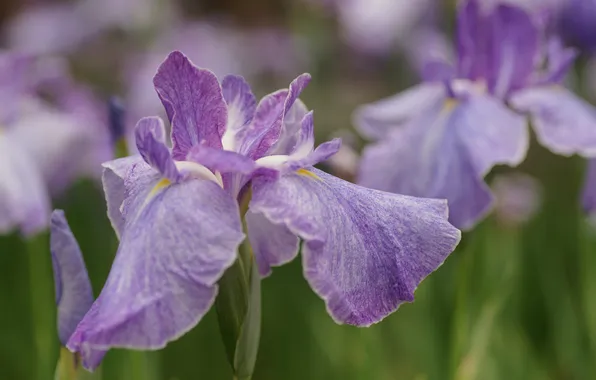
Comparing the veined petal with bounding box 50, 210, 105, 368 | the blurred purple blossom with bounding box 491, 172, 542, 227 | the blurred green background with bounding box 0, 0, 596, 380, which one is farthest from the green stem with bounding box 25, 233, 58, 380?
the blurred purple blossom with bounding box 491, 172, 542, 227

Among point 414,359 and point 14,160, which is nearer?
point 14,160

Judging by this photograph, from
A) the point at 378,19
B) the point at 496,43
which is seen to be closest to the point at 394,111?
the point at 496,43

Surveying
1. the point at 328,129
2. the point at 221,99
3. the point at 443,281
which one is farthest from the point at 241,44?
the point at 221,99

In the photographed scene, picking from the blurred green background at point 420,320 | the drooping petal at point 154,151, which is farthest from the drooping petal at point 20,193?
the drooping petal at point 154,151

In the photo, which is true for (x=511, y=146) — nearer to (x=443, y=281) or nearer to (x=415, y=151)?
(x=415, y=151)

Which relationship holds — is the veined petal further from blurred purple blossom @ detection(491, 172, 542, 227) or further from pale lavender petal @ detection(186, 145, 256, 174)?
blurred purple blossom @ detection(491, 172, 542, 227)
